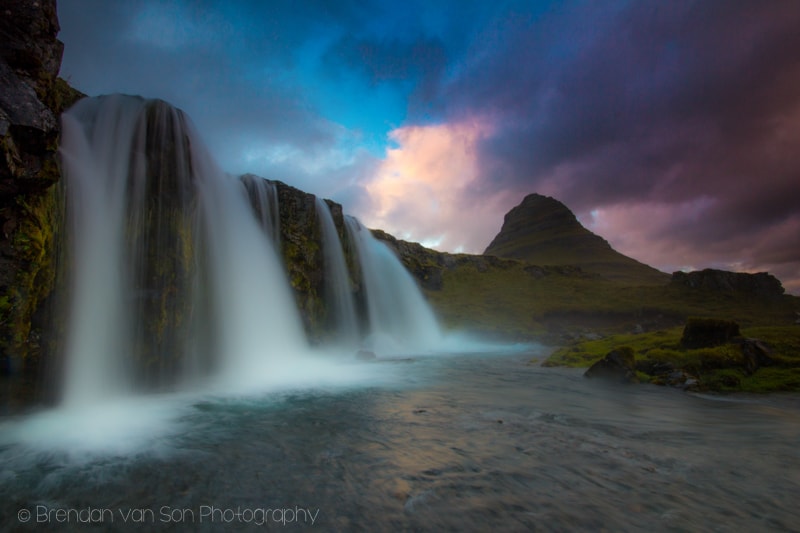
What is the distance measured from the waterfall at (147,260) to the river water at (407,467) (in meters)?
2.79

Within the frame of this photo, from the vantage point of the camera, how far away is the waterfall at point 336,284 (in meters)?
32.2

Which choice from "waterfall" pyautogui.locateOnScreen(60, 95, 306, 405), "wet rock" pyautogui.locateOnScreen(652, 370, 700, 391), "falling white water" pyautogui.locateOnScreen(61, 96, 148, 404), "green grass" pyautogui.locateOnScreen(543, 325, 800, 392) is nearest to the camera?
"falling white water" pyautogui.locateOnScreen(61, 96, 148, 404)

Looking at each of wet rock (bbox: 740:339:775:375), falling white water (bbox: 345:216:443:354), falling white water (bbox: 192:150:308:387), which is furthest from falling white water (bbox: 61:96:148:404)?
wet rock (bbox: 740:339:775:375)

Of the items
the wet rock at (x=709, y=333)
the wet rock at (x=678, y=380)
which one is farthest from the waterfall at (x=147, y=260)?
the wet rock at (x=709, y=333)

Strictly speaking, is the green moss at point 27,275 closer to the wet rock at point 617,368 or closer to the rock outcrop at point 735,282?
the wet rock at point 617,368

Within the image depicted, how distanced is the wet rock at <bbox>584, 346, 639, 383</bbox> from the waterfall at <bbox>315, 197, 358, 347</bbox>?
2171 centimetres

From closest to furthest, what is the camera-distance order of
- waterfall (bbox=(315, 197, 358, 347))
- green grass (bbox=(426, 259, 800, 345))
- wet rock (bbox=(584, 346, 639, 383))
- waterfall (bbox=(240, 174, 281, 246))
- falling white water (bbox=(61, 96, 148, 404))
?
falling white water (bbox=(61, 96, 148, 404)) → wet rock (bbox=(584, 346, 639, 383)) → waterfall (bbox=(240, 174, 281, 246)) → waterfall (bbox=(315, 197, 358, 347)) → green grass (bbox=(426, 259, 800, 345))

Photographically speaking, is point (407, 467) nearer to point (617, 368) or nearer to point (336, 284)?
point (617, 368)

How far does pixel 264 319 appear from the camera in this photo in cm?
2203

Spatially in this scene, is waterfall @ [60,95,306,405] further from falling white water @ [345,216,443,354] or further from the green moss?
falling white water @ [345,216,443,354]

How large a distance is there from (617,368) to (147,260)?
2085 cm

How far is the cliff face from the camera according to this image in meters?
8.55

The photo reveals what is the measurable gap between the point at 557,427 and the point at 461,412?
104 inches

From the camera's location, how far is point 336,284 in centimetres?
3303
